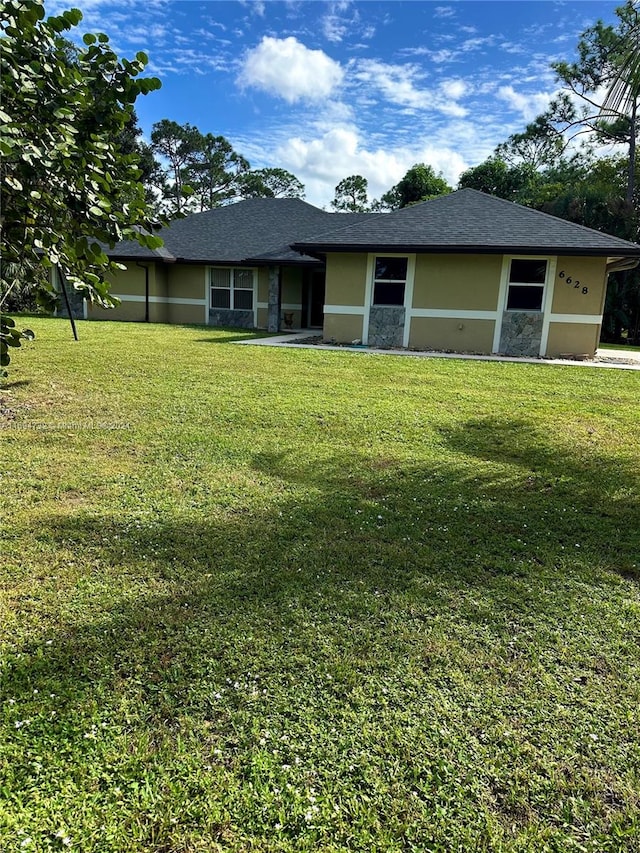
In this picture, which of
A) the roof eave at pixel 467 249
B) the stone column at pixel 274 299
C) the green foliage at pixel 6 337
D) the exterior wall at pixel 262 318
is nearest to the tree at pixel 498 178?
the exterior wall at pixel 262 318

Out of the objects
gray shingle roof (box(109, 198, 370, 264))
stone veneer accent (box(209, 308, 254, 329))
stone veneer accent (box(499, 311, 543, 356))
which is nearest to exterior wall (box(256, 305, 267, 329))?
stone veneer accent (box(209, 308, 254, 329))

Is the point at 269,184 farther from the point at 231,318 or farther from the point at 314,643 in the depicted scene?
the point at 314,643

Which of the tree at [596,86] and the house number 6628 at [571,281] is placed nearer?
the house number 6628 at [571,281]

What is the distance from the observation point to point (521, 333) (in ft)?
46.5

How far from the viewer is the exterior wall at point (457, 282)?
14164mm

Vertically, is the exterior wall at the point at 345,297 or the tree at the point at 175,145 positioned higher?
the tree at the point at 175,145

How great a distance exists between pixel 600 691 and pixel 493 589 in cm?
85

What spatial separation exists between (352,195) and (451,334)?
45.4m

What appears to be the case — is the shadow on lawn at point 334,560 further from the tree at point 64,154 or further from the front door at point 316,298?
the front door at point 316,298

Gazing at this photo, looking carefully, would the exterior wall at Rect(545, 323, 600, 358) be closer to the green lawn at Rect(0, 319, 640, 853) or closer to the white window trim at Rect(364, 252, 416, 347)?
the white window trim at Rect(364, 252, 416, 347)

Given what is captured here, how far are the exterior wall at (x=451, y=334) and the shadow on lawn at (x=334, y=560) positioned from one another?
9.67 meters

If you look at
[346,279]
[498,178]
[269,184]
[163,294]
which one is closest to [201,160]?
[269,184]

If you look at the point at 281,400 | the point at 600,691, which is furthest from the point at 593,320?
the point at 600,691

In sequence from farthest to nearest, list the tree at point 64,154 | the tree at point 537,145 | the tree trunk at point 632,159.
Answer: the tree at point 537,145 → the tree trunk at point 632,159 → the tree at point 64,154
